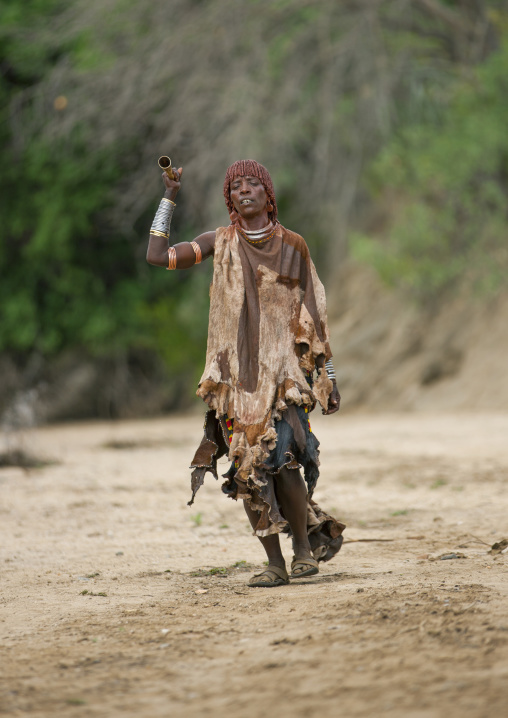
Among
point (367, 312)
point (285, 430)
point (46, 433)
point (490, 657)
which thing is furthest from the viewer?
point (367, 312)

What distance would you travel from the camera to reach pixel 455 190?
14312 millimetres

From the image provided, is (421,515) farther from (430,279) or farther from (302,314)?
(430,279)

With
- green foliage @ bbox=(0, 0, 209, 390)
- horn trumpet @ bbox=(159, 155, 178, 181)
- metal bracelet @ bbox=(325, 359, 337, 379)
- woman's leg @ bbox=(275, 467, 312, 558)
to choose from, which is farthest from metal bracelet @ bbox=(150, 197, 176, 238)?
green foliage @ bbox=(0, 0, 209, 390)

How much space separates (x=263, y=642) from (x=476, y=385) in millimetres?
12051

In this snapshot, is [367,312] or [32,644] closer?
[32,644]

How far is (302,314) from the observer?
431 cm

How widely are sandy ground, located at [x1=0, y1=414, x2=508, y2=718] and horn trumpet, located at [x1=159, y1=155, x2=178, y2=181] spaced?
6.15 feet

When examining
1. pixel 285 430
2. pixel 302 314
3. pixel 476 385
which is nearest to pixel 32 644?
pixel 285 430

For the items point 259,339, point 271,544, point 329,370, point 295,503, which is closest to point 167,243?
point 259,339

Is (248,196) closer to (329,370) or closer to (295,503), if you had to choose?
(329,370)

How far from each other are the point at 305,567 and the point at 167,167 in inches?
75.2

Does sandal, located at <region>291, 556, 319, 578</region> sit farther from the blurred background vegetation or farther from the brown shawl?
the blurred background vegetation

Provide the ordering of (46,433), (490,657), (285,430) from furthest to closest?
(46,433) → (285,430) → (490,657)

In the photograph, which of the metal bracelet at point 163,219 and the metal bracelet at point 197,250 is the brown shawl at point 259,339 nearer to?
the metal bracelet at point 197,250
